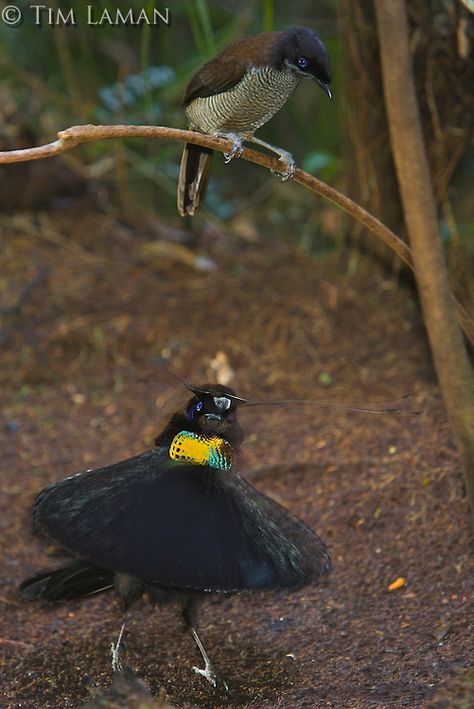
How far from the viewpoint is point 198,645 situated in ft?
9.73

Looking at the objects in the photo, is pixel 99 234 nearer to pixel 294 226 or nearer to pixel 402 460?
pixel 294 226

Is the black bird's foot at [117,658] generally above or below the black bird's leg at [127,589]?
below

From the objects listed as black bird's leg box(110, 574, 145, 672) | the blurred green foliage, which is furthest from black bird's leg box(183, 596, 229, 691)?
the blurred green foliage

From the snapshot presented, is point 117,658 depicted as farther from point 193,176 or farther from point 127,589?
point 193,176

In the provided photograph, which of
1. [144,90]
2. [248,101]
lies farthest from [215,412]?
[144,90]

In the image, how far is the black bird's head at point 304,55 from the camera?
9.84 feet

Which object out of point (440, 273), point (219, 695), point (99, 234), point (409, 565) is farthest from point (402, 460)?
point (99, 234)

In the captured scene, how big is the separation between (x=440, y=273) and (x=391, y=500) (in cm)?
95

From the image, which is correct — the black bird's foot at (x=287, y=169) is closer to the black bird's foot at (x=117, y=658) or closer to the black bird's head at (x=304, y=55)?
the black bird's head at (x=304, y=55)

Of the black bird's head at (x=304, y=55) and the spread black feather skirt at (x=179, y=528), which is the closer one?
the spread black feather skirt at (x=179, y=528)

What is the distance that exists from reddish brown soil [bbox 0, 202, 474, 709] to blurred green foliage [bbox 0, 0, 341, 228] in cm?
79

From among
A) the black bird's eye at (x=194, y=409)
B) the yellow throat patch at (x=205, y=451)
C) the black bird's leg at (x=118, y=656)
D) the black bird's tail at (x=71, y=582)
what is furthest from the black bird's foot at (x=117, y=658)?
the black bird's eye at (x=194, y=409)

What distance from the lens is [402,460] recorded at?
3904 millimetres

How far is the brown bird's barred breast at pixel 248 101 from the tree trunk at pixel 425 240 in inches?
14.9
